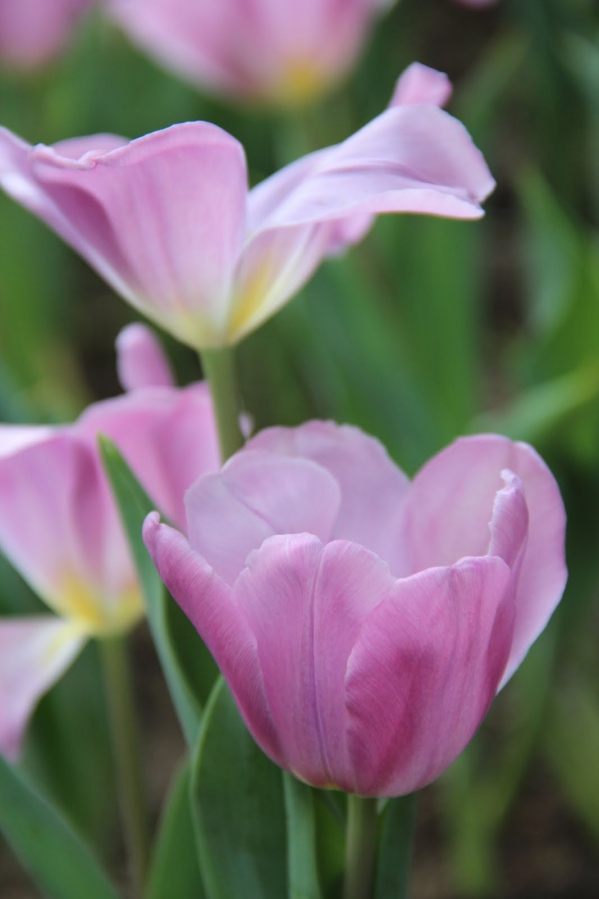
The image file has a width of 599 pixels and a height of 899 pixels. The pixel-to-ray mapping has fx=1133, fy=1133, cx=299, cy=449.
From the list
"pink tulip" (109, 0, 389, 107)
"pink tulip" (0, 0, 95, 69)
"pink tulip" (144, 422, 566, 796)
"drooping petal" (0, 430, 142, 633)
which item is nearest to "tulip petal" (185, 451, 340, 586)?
"pink tulip" (144, 422, 566, 796)

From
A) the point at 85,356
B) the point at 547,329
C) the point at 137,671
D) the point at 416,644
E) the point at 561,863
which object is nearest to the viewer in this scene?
the point at 416,644

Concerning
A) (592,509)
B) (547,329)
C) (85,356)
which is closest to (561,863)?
(592,509)

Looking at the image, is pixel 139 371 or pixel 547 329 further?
pixel 547 329

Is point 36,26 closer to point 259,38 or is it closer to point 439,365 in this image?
point 259,38

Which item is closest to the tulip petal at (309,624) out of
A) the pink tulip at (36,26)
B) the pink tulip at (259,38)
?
the pink tulip at (259,38)

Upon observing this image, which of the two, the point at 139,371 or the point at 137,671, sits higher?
the point at 139,371

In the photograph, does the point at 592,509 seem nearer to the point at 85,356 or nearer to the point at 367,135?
the point at 367,135
